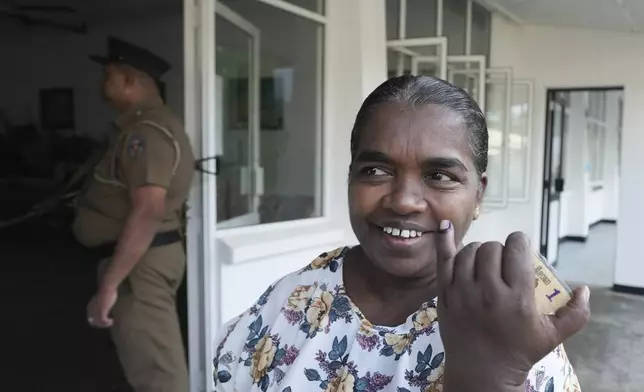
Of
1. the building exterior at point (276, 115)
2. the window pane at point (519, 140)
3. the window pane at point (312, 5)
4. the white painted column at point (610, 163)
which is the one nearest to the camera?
the building exterior at point (276, 115)

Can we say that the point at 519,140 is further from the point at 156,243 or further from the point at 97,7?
the point at 156,243

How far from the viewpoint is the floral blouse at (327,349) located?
0.73m

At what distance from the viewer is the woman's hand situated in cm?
55

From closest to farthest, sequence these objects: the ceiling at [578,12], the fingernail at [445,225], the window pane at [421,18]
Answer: the fingernail at [445,225]
the window pane at [421,18]
the ceiling at [578,12]

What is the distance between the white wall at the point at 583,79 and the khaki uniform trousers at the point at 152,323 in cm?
358

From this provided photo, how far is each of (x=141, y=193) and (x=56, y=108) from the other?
1411 millimetres

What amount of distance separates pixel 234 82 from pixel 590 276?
5.50 m

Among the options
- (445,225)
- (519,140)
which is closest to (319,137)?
(445,225)

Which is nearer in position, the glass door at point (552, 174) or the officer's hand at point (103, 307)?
the officer's hand at point (103, 307)

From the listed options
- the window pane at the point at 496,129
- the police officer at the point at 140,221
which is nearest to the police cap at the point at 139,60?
the police officer at the point at 140,221

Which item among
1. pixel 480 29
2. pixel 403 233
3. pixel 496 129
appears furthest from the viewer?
pixel 480 29

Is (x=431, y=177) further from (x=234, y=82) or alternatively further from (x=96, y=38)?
(x=96, y=38)

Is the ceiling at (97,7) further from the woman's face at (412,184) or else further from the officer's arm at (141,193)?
the woman's face at (412,184)

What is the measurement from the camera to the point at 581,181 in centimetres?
947
